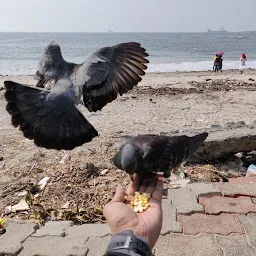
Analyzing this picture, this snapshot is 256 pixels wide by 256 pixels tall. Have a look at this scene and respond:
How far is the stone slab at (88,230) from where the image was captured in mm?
3164

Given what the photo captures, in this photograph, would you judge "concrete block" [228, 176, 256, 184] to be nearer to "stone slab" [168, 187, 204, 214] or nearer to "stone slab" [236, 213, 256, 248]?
"stone slab" [168, 187, 204, 214]

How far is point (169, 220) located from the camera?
10.9ft

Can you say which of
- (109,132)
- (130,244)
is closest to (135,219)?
(130,244)

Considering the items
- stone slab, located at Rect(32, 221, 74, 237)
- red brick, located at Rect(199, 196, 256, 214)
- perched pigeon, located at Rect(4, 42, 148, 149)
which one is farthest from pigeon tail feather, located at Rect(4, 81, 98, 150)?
red brick, located at Rect(199, 196, 256, 214)

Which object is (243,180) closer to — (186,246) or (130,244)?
(186,246)

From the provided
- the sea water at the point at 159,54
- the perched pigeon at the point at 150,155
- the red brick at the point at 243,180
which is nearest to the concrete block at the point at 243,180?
the red brick at the point at 243,180

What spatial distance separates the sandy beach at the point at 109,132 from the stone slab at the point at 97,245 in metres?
0.62

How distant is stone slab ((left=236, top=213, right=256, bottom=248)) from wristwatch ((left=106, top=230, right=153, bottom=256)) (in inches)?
57.5

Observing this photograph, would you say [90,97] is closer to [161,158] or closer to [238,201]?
[161,158]

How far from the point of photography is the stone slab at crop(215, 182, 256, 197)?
3799 millimetres

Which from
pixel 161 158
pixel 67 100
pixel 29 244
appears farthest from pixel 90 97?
pixel 29 244

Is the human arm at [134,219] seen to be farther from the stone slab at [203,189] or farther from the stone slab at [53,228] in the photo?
the stone slab at [203,189]

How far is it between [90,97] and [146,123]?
4.45 meters

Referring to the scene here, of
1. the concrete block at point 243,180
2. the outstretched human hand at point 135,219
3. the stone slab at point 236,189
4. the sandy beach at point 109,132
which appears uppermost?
the outstretched human hand at point 135,219
